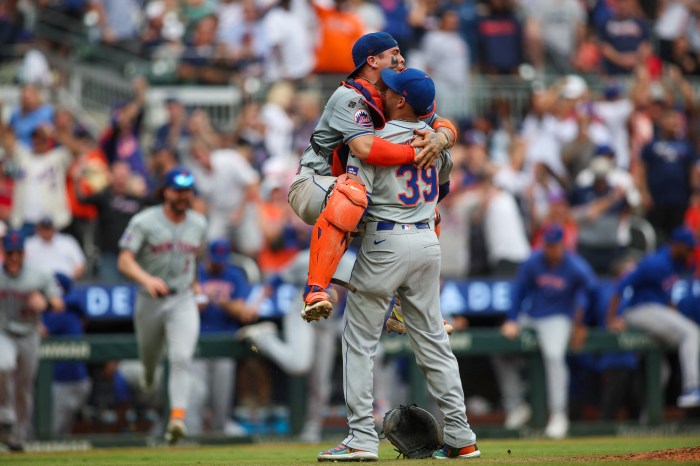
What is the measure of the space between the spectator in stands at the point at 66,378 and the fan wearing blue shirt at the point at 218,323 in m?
1.20

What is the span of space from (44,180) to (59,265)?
1174 mm

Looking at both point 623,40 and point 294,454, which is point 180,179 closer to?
point 294,454

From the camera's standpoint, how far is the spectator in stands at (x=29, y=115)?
52.0 ft

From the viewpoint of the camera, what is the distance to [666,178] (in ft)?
56.0

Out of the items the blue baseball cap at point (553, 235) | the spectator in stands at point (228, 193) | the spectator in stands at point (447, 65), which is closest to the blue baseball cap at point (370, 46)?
the blue baseball cap at point (553, 235)

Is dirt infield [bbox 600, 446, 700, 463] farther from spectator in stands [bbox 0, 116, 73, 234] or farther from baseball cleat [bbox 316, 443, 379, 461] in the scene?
spectator in stands [bbox 0, 116, 73, 234]

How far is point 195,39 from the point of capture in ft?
59.3

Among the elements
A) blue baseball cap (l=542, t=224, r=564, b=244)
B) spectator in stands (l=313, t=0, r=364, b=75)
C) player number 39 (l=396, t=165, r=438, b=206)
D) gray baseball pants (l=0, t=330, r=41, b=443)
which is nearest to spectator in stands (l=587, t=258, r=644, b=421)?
blue baseball cap (l=542, t=224, r=564, b=244)

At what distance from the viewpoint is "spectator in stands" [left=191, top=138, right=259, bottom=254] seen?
15.5m

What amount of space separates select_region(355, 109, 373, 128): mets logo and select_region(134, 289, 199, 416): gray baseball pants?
4.20m

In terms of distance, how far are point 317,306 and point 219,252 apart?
636cm

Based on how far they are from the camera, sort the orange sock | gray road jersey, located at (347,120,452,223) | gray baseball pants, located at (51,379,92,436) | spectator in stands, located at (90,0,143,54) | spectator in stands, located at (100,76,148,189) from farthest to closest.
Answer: spectator in stands, located at (90,0,143,54) < spectator in stands, located at (100,76,148,189) < gray baseball pants, located at (51,379,92,436) < the orange sock < gray road jersey, located at (347,120,452,223)

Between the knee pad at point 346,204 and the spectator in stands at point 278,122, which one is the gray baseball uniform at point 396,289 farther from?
the spectator in stands at point 278,122

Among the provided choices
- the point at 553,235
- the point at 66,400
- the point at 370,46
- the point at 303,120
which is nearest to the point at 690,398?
the point at 553,235
